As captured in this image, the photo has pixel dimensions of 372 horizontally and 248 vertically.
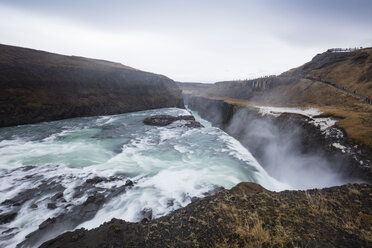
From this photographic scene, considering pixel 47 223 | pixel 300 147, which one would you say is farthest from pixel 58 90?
pixel 300 147

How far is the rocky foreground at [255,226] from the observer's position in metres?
3.37

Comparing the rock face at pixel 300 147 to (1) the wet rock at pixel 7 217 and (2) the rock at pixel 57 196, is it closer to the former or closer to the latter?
(2) the rock at pixel 57 196

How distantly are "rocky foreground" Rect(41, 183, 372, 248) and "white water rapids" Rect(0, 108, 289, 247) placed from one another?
2.71 metres

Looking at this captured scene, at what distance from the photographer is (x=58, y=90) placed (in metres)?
30.7

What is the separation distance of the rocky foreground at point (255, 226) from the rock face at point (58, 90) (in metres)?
A: 28.8

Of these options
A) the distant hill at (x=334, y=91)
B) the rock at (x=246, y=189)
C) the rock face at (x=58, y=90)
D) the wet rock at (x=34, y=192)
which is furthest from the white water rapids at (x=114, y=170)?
the distant hill at (x=334, y=91)

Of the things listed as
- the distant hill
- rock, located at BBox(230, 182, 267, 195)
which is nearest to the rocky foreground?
rock, located at BBox(230, 182, 267, 195)

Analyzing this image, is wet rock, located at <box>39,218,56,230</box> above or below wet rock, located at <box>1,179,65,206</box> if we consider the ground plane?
above

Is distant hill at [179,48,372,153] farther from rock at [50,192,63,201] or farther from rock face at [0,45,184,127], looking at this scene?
rock face at [0,45,184,127]

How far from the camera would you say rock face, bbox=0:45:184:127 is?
930 inches

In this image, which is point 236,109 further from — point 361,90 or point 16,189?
point 16,189

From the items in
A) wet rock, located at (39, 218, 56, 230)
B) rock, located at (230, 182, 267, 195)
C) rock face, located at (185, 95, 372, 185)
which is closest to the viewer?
wet rock, located at (39, 218, 56, 230)

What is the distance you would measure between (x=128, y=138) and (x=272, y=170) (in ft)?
54.2

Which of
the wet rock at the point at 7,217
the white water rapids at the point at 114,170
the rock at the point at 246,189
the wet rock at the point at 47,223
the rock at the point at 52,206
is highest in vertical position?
the rock at the point at 246,189
